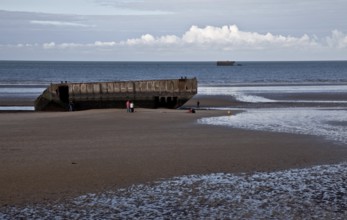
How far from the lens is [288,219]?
965 cm

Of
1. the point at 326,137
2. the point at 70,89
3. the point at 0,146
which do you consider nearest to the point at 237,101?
the point at 70,89

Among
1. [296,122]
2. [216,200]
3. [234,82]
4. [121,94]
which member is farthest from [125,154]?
[234,82]

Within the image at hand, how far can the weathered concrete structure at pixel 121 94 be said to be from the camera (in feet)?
124

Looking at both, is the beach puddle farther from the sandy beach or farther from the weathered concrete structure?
the weathered concrete structure

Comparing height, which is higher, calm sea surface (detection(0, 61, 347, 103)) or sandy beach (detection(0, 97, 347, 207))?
calm sea surface (detection(0, 61, 347, 103))

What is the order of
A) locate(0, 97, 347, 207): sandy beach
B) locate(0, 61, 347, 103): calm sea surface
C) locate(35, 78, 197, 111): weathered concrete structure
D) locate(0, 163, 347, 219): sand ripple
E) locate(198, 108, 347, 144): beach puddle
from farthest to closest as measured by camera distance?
locate(0, 61, 347, 103): calm sea surface → locate(35, 78, 197, 111): weathered concrete structure → locate(198, 108, 347, 144): beach puddle → locate(0, 97, 347, 207): sandy beach → locate(0, 163, 347, 219): sand ripple

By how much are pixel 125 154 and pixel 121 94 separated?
70.1 ft

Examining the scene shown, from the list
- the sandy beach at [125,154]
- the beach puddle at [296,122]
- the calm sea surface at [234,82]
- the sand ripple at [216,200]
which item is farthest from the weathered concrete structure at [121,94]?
the sand ripple at [216,200]

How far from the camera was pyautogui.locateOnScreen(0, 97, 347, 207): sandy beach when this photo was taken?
12.8 metres

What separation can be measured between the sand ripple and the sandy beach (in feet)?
2.33

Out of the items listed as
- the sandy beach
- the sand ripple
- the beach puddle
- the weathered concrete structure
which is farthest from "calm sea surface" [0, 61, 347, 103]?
the sand ripple

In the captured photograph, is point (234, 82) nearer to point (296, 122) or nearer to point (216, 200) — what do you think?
point (296, 122)

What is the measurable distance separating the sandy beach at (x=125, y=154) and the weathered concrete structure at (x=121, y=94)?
39.7 feet

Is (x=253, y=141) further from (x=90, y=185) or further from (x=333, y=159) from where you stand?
(x=90, y=185)
